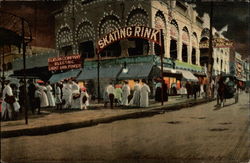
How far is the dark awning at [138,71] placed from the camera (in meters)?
3.47

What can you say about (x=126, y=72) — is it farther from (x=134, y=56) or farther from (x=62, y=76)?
(x=62, y=76)

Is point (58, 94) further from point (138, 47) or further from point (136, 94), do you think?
point (136, 94)

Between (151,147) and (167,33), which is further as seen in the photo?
(151,147)

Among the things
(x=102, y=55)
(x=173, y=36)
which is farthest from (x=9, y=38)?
(x=173, y=36)

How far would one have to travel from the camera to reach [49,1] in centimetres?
343

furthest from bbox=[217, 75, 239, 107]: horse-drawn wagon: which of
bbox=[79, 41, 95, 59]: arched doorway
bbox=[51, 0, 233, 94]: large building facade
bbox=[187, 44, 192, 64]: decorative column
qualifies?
bbox=[79, 41, 95, 59]: arched doorway

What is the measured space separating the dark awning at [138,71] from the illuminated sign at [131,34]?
1.11 feet

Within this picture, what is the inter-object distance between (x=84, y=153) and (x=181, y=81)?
187 centimetres

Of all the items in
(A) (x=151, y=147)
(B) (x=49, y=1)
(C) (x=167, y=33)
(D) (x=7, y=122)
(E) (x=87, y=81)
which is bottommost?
(A) (x=151, y=147)

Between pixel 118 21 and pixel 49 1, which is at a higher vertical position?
pixel 49 1

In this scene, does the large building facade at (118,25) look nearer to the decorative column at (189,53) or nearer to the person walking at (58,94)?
the decorative column at (189,53)

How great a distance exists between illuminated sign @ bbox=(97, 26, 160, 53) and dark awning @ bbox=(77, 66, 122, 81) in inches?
9.8

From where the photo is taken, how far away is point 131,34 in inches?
136

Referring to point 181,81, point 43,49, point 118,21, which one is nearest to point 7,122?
point 43,49
